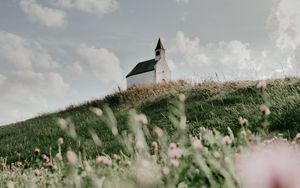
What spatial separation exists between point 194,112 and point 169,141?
3.67 meters

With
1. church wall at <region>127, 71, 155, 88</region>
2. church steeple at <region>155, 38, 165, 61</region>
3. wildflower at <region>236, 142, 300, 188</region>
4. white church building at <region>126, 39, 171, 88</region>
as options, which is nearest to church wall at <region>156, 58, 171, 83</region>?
white church building at <region>126, 39, 171, 88</region>

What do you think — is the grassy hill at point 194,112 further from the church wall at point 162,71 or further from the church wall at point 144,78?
the church wall at point 162,71

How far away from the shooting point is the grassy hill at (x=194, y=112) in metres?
8.95

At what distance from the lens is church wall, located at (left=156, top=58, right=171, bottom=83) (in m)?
64.5

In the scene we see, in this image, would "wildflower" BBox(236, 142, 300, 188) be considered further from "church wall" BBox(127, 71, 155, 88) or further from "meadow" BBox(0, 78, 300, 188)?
"church wall" BBox(127, 71, 155, 88)

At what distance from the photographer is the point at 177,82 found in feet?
56.3

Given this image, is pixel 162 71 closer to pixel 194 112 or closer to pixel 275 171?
pixel 194 112

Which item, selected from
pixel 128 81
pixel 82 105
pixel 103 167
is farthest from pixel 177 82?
pixel 128 81

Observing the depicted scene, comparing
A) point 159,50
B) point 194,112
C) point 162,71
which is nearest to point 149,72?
point 162,71

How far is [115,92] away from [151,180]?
16947 millimetres

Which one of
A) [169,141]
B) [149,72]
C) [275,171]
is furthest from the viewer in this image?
[149,72]

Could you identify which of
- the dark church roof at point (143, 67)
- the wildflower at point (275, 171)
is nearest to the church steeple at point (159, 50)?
the dark church roof at point (143, 67)

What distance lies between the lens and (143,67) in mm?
65562

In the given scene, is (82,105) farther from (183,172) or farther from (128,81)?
(128,81)
